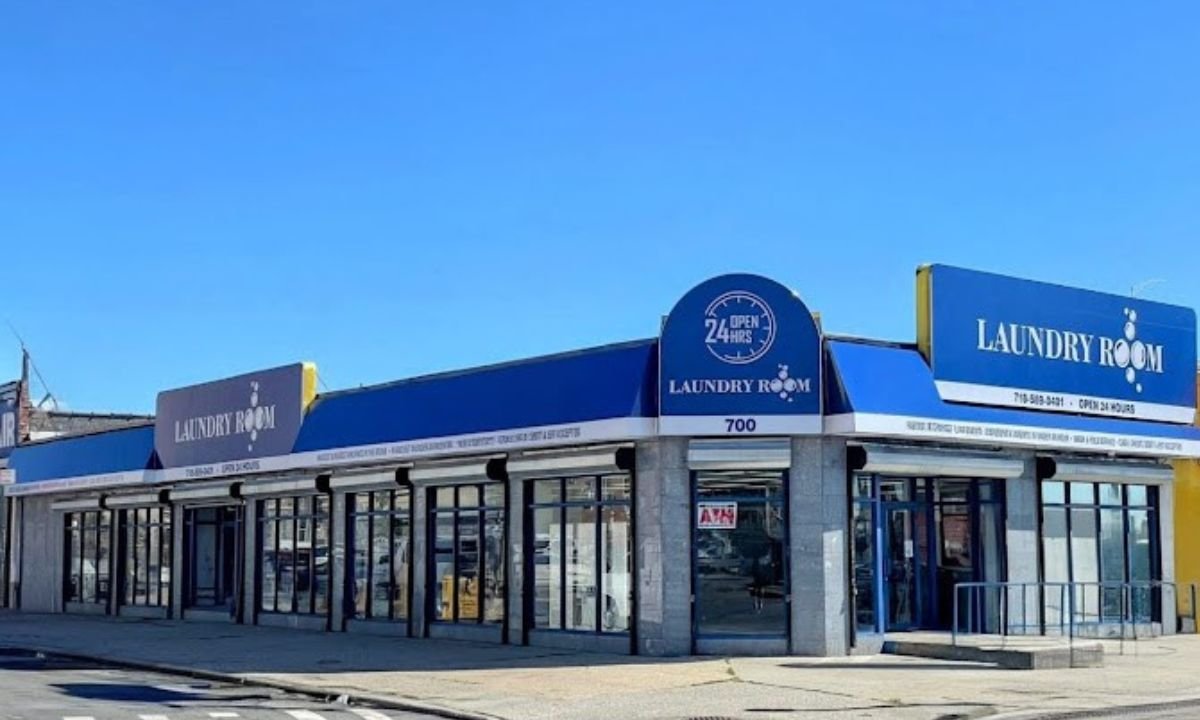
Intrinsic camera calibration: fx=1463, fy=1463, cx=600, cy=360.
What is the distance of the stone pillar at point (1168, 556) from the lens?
26.4 meters

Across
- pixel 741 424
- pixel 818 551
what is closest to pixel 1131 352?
pixel 818 551

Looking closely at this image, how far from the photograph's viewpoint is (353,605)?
2817cm

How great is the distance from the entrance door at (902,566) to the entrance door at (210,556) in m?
15.6

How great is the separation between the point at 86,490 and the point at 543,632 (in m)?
18.8

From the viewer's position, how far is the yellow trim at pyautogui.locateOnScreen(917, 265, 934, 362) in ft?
74.4

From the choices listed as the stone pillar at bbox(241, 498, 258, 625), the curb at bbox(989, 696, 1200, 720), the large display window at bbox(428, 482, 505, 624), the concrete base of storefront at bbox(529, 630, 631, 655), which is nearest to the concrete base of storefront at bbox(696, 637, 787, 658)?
the concrete base of storefront at bbox(529, 630, 631, 655)

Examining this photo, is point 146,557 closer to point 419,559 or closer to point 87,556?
point 87,556

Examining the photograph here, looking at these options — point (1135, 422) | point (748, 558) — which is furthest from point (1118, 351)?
point (748, 558)

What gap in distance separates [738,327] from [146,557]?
19.9 meters

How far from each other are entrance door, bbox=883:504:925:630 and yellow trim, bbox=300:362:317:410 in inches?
488

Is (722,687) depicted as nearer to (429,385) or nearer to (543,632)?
(543,632)

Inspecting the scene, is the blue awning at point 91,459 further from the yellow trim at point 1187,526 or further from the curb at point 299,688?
the yellow trim at point 1187,526

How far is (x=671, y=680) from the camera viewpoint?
18.2 metres

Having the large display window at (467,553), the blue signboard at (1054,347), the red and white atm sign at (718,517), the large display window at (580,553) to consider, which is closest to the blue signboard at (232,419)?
the large display window at (467,553)
